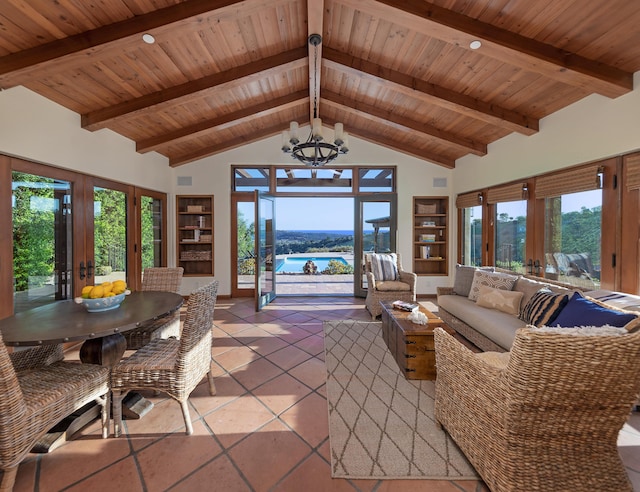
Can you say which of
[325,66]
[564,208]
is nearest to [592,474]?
[564,208]

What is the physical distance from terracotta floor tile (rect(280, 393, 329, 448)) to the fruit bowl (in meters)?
1.55

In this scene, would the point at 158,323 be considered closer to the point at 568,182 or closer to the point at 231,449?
the point at 231,449

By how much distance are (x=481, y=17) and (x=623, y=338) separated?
262 cm

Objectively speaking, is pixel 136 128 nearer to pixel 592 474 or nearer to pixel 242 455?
pixel 242 455

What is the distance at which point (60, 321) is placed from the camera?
187cm

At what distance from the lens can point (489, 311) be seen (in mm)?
3129

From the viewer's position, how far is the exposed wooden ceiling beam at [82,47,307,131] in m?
3.33

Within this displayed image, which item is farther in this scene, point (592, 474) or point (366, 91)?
point (366, 91)

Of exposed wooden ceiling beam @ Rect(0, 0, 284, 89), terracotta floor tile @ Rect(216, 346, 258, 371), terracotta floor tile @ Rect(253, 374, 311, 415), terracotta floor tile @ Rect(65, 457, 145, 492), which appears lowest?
terracotta floor tile @ Rect(65, 457, 145, 492)

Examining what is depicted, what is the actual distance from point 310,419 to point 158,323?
5.59ft

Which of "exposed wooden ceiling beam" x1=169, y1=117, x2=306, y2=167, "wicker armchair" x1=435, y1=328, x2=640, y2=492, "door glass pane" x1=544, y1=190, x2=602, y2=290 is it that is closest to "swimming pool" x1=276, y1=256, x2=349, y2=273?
"exposed wooden ceiling beam" x1=169, y1=117, x2=306, y2=167

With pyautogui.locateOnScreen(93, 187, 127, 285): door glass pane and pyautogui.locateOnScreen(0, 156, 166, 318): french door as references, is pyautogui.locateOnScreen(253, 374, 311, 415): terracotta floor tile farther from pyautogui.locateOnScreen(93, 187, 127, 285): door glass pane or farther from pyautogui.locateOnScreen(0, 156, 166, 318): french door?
pyautogui.locateOnScreen(93, 187, 127, 285): door glass pane

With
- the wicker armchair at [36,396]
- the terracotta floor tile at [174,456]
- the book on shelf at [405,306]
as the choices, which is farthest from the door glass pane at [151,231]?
the book on shelf at [405,306]

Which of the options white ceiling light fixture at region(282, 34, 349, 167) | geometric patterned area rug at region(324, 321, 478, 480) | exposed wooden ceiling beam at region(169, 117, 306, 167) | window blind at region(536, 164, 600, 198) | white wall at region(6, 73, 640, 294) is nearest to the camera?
geometric patterned area rug at region(324, 321, 478, 480)
